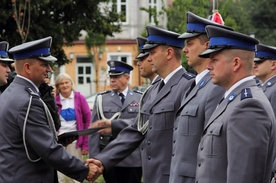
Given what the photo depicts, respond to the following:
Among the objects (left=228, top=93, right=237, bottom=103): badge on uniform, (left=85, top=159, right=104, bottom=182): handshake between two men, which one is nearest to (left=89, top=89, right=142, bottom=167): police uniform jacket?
(left=85, top=159, right=104, bottom=182): handshake between two men

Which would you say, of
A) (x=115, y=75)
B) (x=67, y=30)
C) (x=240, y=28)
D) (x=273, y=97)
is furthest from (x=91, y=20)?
(x=240, y=28)

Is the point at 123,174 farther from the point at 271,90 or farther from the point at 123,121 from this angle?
the point at 271,90

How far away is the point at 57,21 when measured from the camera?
23.6 metres

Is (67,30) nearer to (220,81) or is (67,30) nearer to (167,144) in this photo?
(167,144)

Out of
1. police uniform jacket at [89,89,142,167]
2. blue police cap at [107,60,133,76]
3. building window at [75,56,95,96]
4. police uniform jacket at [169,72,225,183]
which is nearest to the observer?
police uniform jacket at [169,72,225,183]

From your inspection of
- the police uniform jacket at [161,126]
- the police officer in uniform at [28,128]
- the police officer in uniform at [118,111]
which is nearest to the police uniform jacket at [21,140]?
the police officer in uniform at [28,128]

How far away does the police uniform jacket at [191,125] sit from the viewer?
23.4 ft

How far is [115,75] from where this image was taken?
12469 millimetres

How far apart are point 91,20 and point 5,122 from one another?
1668 centimetres

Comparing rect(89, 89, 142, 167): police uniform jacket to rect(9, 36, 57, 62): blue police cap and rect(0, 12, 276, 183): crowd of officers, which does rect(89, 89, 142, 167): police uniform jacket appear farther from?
rect(9, 36, 57, 62): blue police cap

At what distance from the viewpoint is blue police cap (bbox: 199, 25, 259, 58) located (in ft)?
20.4

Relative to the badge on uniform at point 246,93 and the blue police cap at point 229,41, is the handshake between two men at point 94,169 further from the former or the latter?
the badge on uniform at point 246,93

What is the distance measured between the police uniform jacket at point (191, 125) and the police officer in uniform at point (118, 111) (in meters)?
4.38

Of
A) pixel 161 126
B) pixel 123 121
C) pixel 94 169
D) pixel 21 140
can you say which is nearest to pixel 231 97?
pixel 161 126
